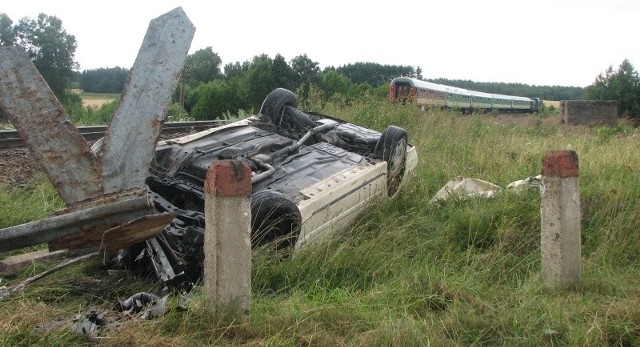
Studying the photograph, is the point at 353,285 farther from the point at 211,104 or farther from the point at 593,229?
the point at 211,104

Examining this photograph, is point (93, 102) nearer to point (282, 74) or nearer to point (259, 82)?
point (259, 82)

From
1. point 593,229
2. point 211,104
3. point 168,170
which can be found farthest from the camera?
point 211,104

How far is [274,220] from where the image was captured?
5.00 metres

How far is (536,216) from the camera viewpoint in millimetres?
6301

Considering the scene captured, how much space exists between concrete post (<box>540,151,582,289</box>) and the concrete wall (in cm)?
1858

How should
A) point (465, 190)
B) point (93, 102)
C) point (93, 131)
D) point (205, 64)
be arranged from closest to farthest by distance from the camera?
1. point (465, 190)
2. point (93, 131)
3. point (93, 102)
4. point (205, 64)

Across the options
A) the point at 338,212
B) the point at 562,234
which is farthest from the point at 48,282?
the point at 562,234

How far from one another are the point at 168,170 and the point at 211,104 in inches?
1186

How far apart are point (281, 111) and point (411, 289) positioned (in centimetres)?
402

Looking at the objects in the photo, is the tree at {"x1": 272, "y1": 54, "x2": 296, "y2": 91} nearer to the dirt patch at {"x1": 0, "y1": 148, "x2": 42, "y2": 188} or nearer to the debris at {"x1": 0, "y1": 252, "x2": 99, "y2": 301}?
the dirt patch at {"x1": 0, "y1": 148, "x2": 42, "y2": 188}

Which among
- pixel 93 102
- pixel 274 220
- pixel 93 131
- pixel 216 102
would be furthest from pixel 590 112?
pixel 93 102

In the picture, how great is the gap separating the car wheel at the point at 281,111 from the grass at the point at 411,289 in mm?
1553

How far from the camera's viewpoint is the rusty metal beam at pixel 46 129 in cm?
355

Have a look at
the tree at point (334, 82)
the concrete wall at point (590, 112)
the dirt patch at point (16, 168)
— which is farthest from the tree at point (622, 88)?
the dirt patch at point (16, 168)
